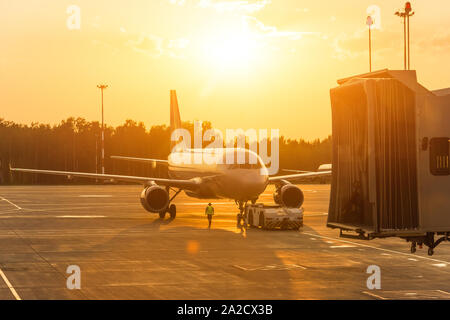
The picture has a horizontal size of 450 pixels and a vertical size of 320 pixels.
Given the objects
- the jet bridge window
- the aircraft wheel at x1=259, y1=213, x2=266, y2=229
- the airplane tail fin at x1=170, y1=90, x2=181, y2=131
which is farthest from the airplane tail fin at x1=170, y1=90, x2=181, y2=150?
the jet bridge window

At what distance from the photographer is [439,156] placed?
57.5ft

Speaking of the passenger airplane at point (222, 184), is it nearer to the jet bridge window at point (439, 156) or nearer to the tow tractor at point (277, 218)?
the tow tractor at point (277, 218)

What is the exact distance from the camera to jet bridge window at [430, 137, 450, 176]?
1745 cm

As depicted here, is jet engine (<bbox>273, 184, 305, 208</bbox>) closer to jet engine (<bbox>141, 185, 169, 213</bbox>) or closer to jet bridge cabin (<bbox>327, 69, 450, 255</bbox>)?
jet engine (<bbox>141, 185, 169, 213</bbox>)

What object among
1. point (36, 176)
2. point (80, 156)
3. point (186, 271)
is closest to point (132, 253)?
point (186, 271)

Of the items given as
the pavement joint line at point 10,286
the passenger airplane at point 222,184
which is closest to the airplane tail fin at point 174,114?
the passenger airplane at point 222,184

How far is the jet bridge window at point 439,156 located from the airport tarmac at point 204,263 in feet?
13.2

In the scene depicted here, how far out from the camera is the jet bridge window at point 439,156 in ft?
57.3

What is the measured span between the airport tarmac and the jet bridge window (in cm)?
403

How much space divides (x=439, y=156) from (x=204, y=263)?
1135cm

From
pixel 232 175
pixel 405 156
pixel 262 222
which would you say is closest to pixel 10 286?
pixel 405 156

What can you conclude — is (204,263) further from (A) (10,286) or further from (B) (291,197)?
(B) (291,197)

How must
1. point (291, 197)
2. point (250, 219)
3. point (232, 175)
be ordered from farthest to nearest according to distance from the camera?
1. point (291, 197)
2. point (232, 175)
3. point (250, 219)
